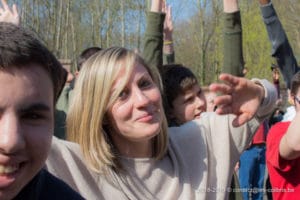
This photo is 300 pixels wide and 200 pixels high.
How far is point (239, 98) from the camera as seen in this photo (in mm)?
1837

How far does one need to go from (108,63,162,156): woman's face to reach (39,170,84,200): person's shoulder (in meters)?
0.52

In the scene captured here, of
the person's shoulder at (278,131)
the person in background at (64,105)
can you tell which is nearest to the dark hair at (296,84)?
the person's shoulder at (278,131)

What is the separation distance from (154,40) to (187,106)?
1.53 ft

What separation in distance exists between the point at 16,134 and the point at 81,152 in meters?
0.82

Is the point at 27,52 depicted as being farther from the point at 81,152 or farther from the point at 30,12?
the point at 30,12

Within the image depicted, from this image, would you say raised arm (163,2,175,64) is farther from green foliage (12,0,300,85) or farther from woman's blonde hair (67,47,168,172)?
green foliage (12,0,300,85)

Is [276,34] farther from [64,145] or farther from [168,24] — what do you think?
[64,145]

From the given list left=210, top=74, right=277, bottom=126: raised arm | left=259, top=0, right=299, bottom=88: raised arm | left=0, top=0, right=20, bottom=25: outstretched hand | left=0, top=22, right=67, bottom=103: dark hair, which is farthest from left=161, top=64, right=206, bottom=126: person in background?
left=0, top=22, right=67, bottom=103: dark hair

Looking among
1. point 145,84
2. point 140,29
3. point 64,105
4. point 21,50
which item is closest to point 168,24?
point 64,105

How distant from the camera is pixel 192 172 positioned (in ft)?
6.45

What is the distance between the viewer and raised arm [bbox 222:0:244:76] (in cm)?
229

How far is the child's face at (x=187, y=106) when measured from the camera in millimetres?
2809

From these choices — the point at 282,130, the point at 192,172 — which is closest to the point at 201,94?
the point at 282,130

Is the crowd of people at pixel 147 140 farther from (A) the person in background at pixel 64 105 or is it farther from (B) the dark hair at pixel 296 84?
(A) the person in background at pixel 64 105
